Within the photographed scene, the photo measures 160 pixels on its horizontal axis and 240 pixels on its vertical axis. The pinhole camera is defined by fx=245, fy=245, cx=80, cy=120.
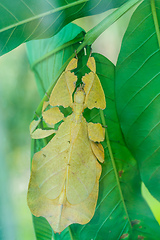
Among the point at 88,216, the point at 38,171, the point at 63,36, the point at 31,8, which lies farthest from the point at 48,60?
the point at 88,216

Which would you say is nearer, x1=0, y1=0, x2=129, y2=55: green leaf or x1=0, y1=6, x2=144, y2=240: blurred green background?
x1=0, y1=0, x2=129, y2=55: green leaf

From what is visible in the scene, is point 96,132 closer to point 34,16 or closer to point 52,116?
point 52,116

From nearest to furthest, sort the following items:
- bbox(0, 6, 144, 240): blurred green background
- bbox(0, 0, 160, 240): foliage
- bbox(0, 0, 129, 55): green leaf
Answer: bbox(0, 0, 129, 55): green leaf, bbox(0, 0, 160, 240): foliage, bbox(0, 6, 144, 240): blurred green background

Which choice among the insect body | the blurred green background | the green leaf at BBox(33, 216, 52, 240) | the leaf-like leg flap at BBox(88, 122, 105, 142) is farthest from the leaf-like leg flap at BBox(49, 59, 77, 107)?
the green leaf at BBox(33, 216, 52, 240)

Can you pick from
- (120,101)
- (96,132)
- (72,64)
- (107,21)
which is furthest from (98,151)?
(107,21)

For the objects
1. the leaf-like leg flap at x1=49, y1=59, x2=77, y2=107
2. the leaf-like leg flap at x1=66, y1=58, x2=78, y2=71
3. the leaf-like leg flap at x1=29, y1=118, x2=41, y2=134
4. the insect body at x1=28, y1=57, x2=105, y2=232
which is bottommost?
the insect body at x1=28, y1=57, x2=105, y2=232

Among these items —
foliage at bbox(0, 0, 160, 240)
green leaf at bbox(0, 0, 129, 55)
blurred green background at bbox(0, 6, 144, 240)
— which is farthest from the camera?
blurred green background at bbox(0, 6, 144, 240)

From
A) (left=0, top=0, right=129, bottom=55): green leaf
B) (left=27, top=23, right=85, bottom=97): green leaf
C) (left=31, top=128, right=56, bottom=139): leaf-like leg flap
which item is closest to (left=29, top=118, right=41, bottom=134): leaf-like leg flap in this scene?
(left=31, top=128, right=56, bottom=139): leaf-like leg flap

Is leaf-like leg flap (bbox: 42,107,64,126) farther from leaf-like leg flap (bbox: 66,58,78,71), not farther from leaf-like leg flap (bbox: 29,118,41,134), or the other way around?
leaf-like leg flap (bbox: 66,58,78,71)

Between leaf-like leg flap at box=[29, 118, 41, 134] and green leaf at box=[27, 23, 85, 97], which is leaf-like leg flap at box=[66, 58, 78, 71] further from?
leaf-like leg flap at box=[29, 118, 41, 134]

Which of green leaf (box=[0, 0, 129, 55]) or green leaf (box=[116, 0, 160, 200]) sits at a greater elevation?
green leaf (box=[0, 0, 129, 55])
